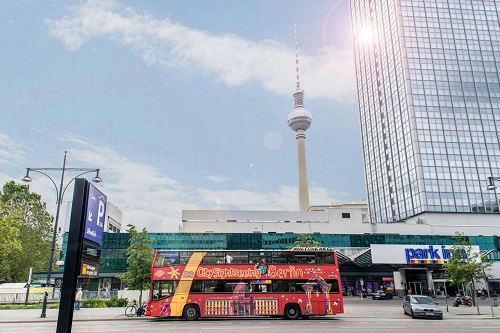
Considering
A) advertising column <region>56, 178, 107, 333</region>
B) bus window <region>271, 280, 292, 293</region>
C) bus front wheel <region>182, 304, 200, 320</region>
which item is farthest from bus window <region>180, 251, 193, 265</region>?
advertising column <region>56, 178, 107, 333</region>

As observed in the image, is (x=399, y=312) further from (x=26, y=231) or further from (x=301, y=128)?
(x=301, y=128)

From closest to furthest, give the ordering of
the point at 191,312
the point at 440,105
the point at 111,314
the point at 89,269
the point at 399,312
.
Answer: the point at 89,269, the point at 191,312, the point at 111,314, the point at 399,312, the point at 440,105

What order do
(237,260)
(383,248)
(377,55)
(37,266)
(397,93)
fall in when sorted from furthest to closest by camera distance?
(377,55) < (397,93) < (37,266) < (383,248) < (237,260)

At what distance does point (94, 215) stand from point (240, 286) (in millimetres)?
18759

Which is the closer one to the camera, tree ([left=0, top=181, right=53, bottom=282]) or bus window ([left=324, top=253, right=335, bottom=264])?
bus window ([left=324, top=253, right=335, bottom=264])

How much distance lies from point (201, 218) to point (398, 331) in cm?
7359

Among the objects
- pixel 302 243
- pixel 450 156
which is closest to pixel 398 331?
pixel 302 243

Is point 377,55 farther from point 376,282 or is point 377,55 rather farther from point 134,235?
point 134,235

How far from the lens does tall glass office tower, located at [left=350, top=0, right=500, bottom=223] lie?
86.8 metres

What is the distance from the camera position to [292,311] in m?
24.7

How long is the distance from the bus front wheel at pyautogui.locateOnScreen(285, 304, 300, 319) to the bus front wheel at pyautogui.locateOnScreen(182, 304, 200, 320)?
225 inches

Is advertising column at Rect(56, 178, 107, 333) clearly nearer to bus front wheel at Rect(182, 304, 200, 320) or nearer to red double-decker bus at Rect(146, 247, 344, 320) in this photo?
red double-decker bus at Rect(146, 247, 344, 320)

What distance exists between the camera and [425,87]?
92500 millimetres

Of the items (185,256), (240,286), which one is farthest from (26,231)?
(240,286)
